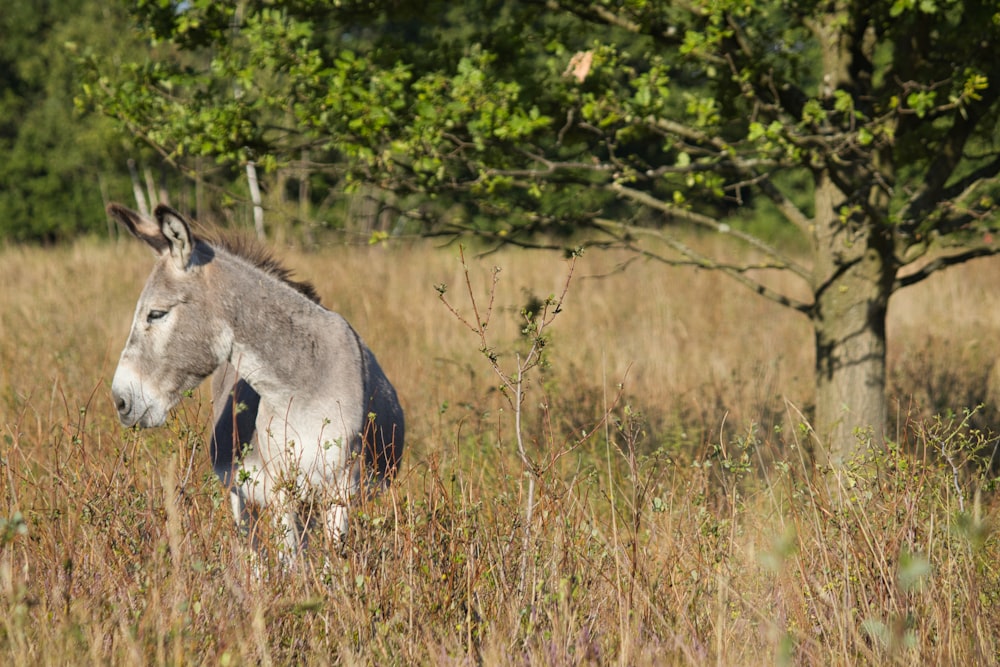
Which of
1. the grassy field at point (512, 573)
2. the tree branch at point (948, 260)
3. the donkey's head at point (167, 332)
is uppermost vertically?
the donkey's head at point (167, 332)

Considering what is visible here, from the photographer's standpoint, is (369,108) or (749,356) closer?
(369,108)

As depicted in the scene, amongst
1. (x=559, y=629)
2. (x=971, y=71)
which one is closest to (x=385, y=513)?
(x=559, y=629)

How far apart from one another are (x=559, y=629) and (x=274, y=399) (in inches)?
70.2

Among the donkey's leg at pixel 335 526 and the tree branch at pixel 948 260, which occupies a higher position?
the tree branch at pixel 948 260

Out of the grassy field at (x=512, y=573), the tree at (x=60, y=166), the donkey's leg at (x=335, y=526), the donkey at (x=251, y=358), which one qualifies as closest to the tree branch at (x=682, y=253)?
the grassy field at (x=512, y=573)

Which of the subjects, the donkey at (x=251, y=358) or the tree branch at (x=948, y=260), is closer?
the donkey at (x=251, y=358)

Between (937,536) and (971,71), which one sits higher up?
(971,71)

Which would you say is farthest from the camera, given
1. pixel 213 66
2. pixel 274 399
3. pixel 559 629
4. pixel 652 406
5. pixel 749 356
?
pixel 749 356

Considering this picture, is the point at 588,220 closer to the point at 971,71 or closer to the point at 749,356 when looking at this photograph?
the point at 971,71

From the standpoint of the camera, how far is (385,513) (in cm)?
333

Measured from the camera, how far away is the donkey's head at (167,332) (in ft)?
12.6

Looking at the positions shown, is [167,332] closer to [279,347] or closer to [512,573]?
[279,347]

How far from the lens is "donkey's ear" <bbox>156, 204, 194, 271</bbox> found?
379cm

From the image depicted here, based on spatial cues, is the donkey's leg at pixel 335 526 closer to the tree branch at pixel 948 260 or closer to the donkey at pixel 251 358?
the donkey at pixel 251 358
